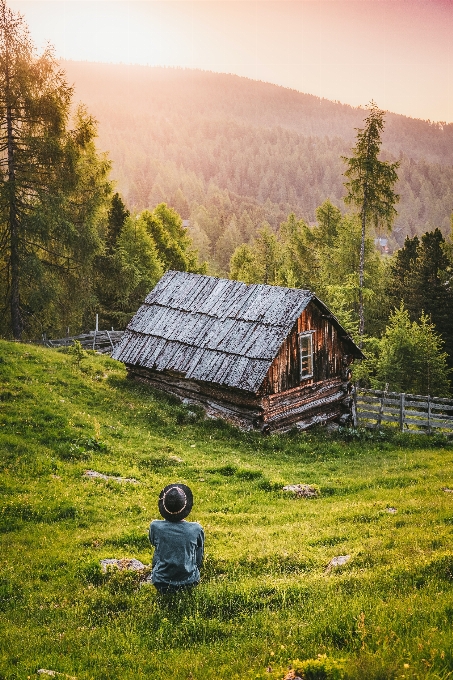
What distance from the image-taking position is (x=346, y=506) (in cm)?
1180

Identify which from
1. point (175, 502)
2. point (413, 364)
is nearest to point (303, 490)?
point (175, 502)

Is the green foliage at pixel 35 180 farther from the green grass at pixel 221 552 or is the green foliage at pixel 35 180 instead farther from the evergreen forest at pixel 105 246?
the green grass at pixel 221 552

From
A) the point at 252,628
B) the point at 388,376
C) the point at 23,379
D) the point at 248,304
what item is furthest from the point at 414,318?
the point at 252,628

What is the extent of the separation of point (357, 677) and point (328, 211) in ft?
184

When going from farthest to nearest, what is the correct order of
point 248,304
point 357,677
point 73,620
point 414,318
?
point 414,318 → point 248,304 → point 73,620 → point 357,677

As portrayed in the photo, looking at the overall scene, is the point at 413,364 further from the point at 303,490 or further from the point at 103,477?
the point at 103,477

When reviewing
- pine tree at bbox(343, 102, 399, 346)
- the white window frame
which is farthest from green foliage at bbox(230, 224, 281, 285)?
the white window frame

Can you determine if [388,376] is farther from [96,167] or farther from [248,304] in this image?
[96,167]

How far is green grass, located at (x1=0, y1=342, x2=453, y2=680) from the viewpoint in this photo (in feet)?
18.2

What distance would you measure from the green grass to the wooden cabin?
6.57ft

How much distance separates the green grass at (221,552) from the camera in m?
5.55

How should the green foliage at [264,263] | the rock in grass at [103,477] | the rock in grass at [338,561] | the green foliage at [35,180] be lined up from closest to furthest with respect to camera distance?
the rock in grass at [338,561], the rock in grass at [103,477], the green foliage at [35,180], the green foliage at [264,263]

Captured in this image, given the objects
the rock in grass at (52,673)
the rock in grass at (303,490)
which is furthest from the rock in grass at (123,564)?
the rock in grass at (303,490)

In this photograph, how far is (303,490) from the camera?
44.4 ft
